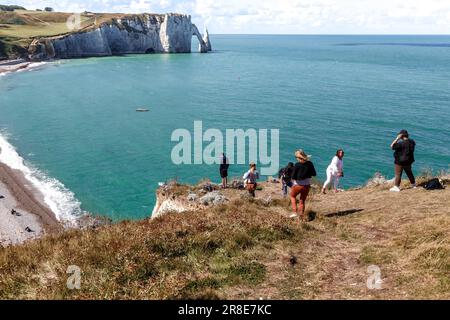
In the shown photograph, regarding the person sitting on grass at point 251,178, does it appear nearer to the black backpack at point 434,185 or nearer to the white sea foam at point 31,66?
the black backpack at point 434,185

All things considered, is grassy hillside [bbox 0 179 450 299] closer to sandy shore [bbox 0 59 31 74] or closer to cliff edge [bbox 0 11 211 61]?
sandy shore [bbox 0 59 31 74]

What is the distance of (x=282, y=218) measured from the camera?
12773 mm

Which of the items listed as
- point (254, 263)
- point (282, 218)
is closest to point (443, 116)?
point (282, 218)

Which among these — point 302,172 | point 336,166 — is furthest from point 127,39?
point 302,172

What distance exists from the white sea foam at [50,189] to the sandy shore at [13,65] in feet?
261

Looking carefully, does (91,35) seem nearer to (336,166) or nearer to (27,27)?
(27,27)

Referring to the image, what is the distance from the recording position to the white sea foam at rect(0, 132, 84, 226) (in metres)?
30.2

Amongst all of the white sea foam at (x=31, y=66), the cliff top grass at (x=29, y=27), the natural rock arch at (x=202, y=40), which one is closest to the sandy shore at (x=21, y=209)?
the white sea foam at (x=31, y=66)

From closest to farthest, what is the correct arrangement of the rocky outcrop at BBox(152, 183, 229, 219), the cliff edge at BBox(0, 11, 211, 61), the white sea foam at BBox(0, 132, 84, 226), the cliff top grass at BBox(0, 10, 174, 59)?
the rocky outcrop at BBox(152, 183, 229, 219) < the white sea foam at BBox(0, 132, 84, 226) < the cliff top grass at BBox(0, 10, 174, 59) < the cliff edge at BBox(0, 11, 211, 61)

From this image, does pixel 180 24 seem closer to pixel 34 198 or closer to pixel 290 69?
pixel 290 69

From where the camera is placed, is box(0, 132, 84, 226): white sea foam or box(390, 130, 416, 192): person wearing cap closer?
box(390, 130, 416, 192): person wearing cap

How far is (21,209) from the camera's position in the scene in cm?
3092

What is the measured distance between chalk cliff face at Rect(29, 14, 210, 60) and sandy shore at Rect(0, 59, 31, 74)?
1201 cm

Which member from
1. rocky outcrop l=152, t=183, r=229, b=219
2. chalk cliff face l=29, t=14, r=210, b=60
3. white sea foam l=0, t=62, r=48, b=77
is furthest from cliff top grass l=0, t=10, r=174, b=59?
rocky outcrop l=152, t=183, r=229, b=219
